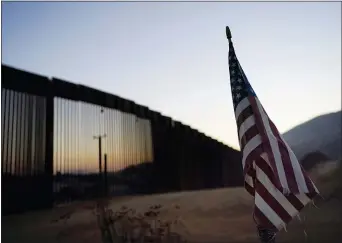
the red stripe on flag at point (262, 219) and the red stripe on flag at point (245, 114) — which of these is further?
the red stripe on flag at point (245, 114)

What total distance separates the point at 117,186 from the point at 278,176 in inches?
149

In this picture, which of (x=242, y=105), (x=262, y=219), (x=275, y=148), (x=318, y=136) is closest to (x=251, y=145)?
(x=275, y=148)

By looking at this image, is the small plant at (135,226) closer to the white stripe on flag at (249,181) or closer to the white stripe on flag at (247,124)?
the white stripe on flag at (249,181)

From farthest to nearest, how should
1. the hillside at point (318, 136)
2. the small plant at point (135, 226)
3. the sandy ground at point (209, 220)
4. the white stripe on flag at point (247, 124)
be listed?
the hillside at point (318, 136) → the small plant at point (135, 226) → the sandy ground at point (209, 220) → the white stripe on flag at point (247, 124)

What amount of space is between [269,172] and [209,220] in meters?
2.39

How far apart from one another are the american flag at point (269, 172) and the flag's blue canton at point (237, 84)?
5 centimetres

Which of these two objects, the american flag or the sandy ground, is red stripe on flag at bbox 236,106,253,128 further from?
the sandy ground

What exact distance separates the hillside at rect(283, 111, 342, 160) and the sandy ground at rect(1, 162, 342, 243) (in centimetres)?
55

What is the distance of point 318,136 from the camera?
7.48 meters

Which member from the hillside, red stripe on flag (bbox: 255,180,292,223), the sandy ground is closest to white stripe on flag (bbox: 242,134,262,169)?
red stripe on flag (bbox: 255,180,292,223)

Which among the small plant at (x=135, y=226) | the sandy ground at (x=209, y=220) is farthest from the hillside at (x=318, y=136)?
the small plant at (x=135, y=226)

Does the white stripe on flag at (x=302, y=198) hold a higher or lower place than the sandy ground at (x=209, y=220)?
higher

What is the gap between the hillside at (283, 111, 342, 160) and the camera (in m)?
6.94

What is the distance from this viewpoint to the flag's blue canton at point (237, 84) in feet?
14.4
